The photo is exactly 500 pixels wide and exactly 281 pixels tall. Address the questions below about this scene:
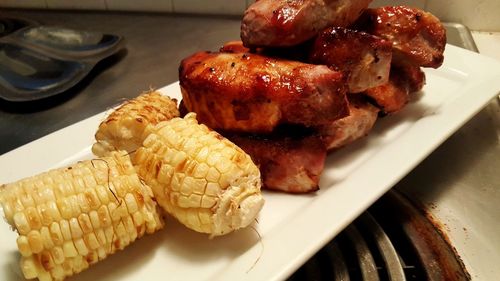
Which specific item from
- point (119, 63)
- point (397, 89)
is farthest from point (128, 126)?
point (119, 63)

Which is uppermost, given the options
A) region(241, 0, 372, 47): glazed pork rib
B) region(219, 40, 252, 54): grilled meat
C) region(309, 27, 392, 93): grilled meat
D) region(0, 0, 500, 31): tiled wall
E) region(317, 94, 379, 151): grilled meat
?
region(241, 0, 372, 47): glazed pork rib

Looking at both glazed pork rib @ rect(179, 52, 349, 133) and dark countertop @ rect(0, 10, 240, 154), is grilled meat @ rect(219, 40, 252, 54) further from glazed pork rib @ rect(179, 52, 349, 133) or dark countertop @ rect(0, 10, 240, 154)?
dark countertop @ rect(0, 10, 240, 154)

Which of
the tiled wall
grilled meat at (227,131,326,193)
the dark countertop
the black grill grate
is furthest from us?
the tiled wall

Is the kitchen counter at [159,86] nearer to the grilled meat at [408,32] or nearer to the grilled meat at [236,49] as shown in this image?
the grilled meat at [408,32]

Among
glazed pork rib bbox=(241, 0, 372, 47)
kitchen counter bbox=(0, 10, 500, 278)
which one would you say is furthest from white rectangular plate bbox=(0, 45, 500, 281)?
glazed pork rib bbox=(241, 0, 372, 47)

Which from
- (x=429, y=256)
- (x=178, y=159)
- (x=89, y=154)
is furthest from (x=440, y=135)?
(x=89, y=154)

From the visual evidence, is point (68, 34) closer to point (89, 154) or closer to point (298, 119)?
point (89, 154)
